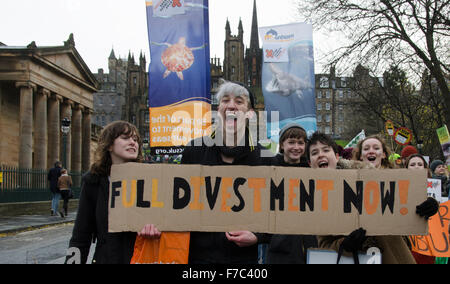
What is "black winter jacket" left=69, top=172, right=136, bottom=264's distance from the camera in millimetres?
2807

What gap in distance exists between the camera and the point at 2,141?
32094 mm

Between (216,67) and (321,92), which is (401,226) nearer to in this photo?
(216,67)

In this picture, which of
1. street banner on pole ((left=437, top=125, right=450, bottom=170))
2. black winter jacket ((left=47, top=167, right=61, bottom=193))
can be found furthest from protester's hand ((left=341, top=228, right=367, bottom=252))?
black winter jacket ((left=47, top=167, right=61, bottom=193))

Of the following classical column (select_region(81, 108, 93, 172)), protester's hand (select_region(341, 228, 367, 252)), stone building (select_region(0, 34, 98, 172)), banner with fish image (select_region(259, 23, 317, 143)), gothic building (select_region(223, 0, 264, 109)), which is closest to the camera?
protester's hand (select_region(341, 228, 367, 252))

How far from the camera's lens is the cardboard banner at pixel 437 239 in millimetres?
3580

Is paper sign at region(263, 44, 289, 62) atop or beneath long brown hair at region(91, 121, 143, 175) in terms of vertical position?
atop

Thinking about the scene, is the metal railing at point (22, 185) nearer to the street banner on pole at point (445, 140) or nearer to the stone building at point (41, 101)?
the stone building at point (41, 101)

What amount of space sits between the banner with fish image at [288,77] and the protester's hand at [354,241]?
6.29 metres

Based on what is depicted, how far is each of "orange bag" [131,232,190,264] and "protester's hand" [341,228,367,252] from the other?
0.99 metres

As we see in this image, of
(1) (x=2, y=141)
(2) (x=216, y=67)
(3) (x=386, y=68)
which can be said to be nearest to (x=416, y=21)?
(3) (x=386, y=68)

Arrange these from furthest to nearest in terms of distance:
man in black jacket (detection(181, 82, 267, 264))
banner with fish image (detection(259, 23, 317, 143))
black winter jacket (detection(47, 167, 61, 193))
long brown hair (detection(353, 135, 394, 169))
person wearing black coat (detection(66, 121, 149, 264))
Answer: black winter jacket (detection(47, 167, 61, 193)) < banner with fish image (detection(259, 23, 317, 143)) < long brown hair (detection(353, 135, 394, 169)) < person wearing black coat (detection(66, 121, 149, 264)) < man in black jacket (detection(181, 82, 267, 264))

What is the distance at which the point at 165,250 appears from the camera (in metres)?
2.73

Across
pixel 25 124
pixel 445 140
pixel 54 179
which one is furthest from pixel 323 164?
pixel 25 124

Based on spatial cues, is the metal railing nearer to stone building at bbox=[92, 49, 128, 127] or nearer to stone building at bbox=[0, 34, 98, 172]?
stone building at bbox=[0, 34, 98, 172]
